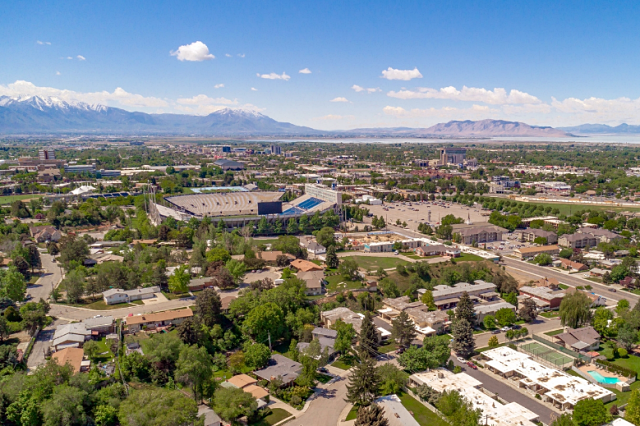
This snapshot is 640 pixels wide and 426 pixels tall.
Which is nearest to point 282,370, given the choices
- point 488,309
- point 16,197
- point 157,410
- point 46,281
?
point 157,410

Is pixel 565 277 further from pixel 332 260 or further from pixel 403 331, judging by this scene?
pixel 403 331

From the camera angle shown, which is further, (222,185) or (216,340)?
(222,185)

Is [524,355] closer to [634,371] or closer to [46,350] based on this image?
[634,371]

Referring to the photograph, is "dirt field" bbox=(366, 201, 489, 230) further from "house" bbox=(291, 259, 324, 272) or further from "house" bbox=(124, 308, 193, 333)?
"house" bbox=(124, 308, 193, 333)

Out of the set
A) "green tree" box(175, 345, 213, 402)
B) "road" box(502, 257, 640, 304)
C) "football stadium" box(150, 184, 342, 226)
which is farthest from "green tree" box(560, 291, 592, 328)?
"football stadium" box(150, 184, 342, 226)

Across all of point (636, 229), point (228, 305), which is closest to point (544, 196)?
point (636, 229)

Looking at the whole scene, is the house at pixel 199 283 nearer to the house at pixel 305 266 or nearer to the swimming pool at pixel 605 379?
the house at pixel 305 266
